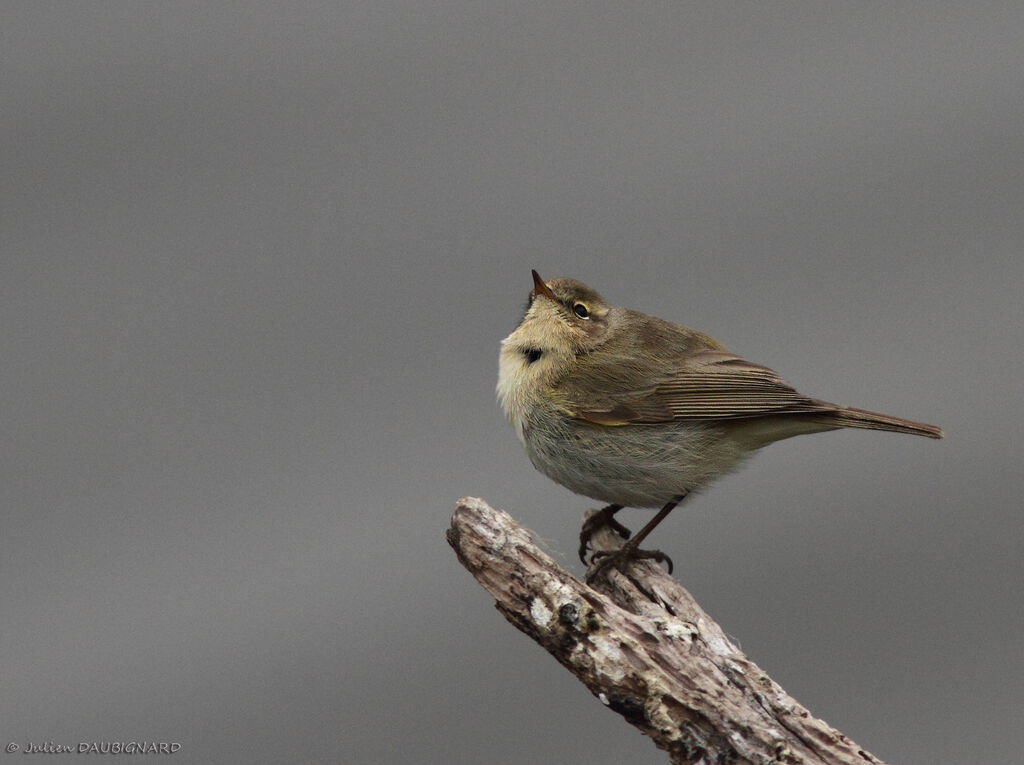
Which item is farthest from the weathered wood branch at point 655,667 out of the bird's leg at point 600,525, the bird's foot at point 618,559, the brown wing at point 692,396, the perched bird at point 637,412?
the bird's leg at point 600,525

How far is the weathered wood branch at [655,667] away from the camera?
141 inches

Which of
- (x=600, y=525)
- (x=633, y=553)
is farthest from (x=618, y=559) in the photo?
(x=600, y=525)

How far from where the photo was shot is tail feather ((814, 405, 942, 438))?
4738 mm

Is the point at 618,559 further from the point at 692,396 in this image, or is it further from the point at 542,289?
the point at 542,289

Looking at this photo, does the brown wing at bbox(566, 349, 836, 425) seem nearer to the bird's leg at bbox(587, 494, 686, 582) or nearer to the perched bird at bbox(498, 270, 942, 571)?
the perched bird at bbox(498, 270, 942, 571)

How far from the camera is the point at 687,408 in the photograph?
16.6 ft

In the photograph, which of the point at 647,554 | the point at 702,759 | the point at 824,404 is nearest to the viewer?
the point at 702,759

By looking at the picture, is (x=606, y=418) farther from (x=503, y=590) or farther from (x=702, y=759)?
(x=702, y=759)

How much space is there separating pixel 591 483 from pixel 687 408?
570mm

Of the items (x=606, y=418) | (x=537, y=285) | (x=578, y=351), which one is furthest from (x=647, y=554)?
(x=537, y=285)

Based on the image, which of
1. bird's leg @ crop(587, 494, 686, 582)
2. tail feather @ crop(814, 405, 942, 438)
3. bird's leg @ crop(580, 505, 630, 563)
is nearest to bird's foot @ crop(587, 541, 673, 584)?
bird's leg @ crop(587, 494, 686, 582)

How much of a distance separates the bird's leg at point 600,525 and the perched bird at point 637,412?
1.20ft

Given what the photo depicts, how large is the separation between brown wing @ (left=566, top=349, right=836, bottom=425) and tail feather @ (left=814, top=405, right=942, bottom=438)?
0.27ft

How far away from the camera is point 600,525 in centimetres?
559
